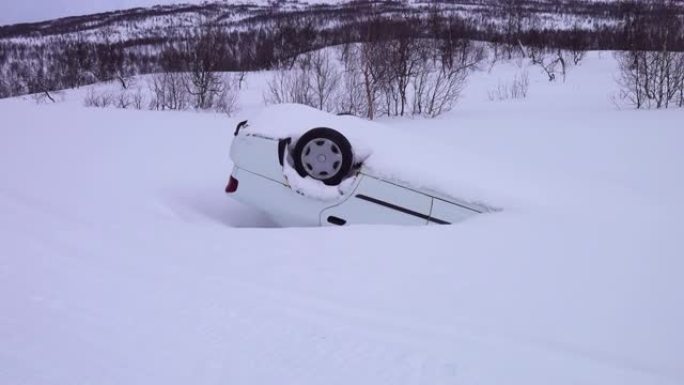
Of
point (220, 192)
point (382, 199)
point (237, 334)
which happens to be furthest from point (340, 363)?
point (220, 192)

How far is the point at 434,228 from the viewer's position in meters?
3.00

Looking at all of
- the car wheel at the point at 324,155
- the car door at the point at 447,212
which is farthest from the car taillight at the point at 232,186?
the car door at the point at 447,212

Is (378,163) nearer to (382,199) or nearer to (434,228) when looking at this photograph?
(382,199)

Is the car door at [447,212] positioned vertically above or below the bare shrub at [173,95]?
below

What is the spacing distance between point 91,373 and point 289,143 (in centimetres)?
224

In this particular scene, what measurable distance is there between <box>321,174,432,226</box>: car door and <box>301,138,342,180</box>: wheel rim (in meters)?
0.23

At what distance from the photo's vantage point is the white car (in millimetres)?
3324

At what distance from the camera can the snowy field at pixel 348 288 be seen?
1.74 meters

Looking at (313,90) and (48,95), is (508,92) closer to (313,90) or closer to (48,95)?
(313,90)

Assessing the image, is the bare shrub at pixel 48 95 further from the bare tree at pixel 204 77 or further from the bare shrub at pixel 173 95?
the bare tree at pixel 204 77

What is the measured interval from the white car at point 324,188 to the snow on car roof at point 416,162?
45 millimetres

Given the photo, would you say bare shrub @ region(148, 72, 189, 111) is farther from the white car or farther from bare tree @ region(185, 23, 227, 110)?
the white car

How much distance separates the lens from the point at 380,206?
11.1 ft

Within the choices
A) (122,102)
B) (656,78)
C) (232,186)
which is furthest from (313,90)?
(232,186)
